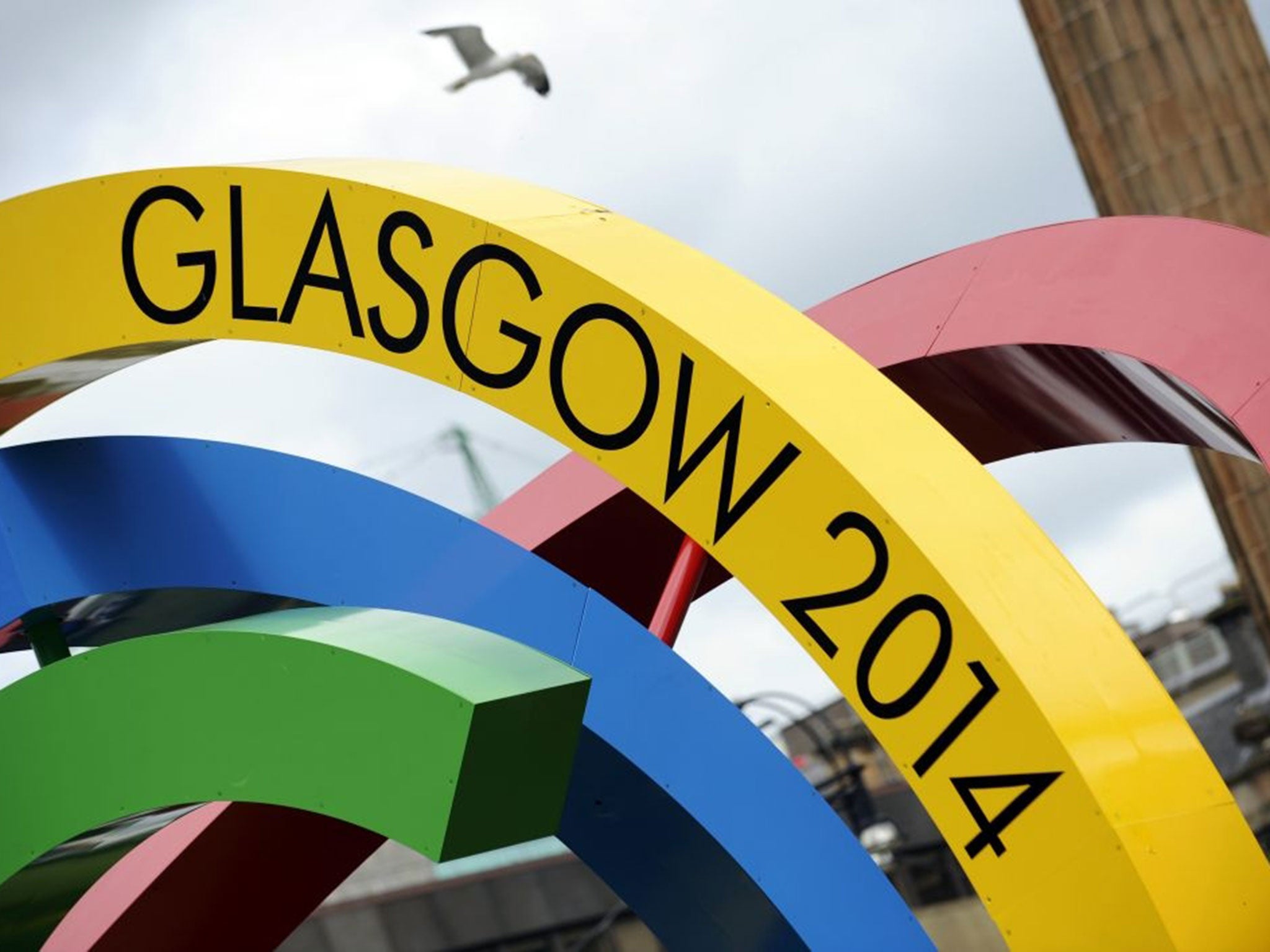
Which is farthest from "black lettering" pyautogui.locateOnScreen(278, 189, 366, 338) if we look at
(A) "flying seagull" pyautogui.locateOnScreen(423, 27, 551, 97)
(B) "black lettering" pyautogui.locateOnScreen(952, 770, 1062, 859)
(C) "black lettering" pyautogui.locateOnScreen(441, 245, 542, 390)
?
(A) "flying seagull" pyautogui.locateOnScreen(423, 27, 551, 97)

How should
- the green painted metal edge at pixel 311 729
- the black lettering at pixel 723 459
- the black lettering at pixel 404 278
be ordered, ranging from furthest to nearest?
the black lettering at pixel 404 278, the black lettering at pixel 723 459, the green painted metal edge at pixel 311 729

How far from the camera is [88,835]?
21.9ft

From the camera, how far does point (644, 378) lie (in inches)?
224

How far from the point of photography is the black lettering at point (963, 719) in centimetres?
520

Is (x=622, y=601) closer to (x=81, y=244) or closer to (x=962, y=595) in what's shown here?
(x=81, y=244)

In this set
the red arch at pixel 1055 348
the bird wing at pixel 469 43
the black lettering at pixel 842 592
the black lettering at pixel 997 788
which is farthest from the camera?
the bird wing at pixel 469 43

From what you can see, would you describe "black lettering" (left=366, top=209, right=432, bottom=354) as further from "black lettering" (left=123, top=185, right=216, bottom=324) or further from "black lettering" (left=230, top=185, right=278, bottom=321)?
"black lettering" (left=123, top=185, right=216, bottom=324)

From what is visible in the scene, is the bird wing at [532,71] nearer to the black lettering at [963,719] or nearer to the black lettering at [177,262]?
the black lettering at [177,262]

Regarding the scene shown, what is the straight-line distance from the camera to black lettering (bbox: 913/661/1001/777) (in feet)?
17.1

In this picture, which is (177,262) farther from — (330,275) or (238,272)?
(330,275)

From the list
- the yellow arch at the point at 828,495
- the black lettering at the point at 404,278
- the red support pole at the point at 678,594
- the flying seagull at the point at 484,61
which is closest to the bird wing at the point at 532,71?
the flying seagull at the point at 484,61

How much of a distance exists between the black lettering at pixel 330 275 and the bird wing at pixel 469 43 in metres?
8.87

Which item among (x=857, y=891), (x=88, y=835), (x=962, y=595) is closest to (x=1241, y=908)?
(x=962, y=595)

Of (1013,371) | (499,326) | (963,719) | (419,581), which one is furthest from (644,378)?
(1013,371)
